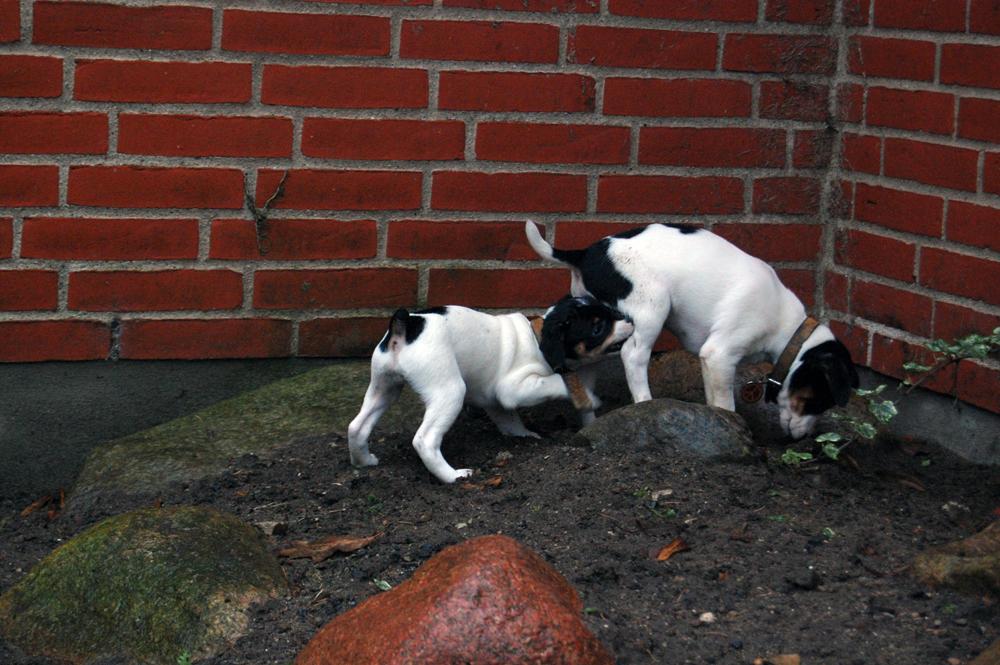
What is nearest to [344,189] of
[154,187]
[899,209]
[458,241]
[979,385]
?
[458,241]

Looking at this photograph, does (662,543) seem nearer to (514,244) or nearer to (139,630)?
(139,630)

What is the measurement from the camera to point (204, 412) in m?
5.38

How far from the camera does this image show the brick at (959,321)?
507 cm

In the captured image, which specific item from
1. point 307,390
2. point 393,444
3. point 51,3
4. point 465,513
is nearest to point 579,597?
point 465,513

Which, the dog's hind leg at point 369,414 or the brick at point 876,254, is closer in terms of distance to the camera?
the dog's hind leg at point 369,414

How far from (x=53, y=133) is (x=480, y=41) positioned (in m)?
1.73

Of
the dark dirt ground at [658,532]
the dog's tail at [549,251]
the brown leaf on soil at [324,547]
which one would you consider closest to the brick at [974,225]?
the dark dirt ground at [658,532]

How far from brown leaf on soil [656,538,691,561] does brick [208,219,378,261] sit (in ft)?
6.86

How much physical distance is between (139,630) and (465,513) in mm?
1202

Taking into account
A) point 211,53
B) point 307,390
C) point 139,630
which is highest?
point 211,53

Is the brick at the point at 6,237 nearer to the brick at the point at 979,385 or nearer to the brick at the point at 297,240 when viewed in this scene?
the brick at the point at 297,240

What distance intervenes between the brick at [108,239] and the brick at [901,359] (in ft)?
9.56

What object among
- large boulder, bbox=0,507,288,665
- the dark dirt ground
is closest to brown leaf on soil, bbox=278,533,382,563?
the dark dirt ground

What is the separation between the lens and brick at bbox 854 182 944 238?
17.3ft
